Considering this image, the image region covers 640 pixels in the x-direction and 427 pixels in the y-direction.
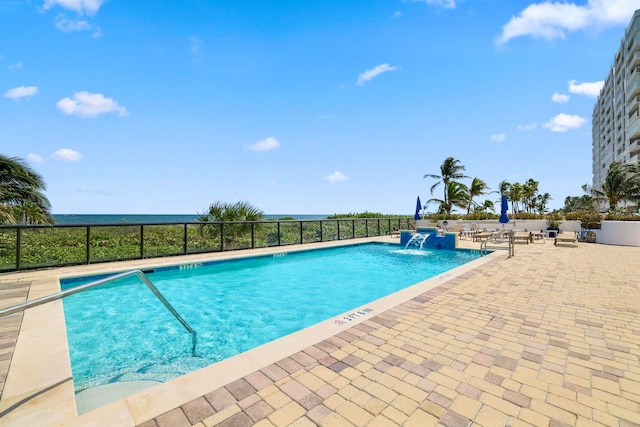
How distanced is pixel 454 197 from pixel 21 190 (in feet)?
88.0

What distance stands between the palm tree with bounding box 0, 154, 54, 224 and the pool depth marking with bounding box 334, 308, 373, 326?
1332 centimetres


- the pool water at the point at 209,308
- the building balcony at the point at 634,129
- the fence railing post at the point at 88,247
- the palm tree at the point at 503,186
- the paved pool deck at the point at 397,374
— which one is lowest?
the pool water at the point at 209,308

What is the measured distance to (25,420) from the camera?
1751mm

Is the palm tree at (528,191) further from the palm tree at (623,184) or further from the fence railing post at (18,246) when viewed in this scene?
the fence railing post at (18,246)

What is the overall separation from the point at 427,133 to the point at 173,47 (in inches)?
562

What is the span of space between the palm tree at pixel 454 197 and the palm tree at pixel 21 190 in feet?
84.8

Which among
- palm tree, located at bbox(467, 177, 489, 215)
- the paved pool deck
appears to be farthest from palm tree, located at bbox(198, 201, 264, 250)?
palm tree, located at bbox(467, 177, 489, 215)

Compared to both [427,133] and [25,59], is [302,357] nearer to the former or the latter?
[25,59]

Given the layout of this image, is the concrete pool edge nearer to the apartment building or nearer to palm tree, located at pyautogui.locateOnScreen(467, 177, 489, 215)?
palm tree, located at pyautogui.locateOnScreen(467, 177, 489, 215)

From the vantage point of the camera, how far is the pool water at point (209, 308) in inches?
128

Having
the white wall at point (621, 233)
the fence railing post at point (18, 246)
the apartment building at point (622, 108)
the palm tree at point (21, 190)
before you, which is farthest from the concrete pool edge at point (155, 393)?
the apartment building at point (622, 108)

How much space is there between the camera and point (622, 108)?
38875 mm

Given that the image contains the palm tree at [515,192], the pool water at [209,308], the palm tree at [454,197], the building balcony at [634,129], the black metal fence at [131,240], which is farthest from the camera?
the palm tree at [515,192]

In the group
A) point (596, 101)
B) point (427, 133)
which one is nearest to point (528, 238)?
point (427, 133)
